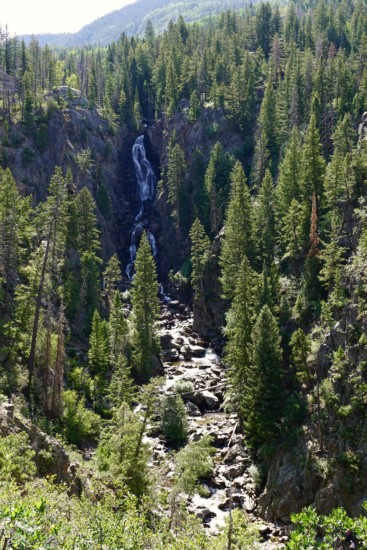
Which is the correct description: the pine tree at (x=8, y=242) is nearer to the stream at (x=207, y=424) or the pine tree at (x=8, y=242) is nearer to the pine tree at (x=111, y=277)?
the pine tree at (x=111, y=277)

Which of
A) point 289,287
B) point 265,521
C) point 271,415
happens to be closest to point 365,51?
point 289,287

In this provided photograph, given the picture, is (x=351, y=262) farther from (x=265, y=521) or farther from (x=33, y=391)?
(x=33, y=391)

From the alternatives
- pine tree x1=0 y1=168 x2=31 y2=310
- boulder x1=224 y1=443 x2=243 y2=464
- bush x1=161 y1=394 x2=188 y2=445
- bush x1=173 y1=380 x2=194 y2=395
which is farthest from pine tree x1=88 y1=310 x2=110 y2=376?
boulder x1=224 y1=443 x2=243 y2=464

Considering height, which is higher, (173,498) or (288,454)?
(173,498)

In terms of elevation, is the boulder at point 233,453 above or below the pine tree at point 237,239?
below

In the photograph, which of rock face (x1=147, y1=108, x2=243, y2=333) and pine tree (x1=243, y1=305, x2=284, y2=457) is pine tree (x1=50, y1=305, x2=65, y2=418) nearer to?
pine tree (x1=243, y1=305, x2=284, y2=457)

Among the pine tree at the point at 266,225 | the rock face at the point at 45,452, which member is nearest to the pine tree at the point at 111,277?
the pine tree at the point at 266,225
